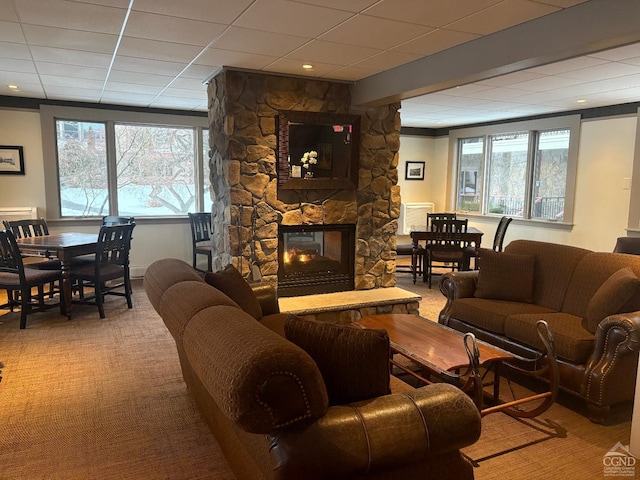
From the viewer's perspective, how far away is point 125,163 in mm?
6727

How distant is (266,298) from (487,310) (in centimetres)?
169


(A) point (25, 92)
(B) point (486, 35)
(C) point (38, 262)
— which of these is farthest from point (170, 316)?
(A) point (25, 92)

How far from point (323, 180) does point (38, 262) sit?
3.20 meters

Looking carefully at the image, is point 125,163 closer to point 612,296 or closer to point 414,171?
point 414,171

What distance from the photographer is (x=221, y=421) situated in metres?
2.13

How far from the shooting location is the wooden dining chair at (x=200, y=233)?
6.72m

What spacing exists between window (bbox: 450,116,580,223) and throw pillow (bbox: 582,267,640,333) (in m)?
4.12

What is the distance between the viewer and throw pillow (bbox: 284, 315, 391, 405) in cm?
169

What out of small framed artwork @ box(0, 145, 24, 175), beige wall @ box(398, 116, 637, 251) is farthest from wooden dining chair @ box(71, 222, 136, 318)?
beige wall @ box(398, 116, 637, 251)

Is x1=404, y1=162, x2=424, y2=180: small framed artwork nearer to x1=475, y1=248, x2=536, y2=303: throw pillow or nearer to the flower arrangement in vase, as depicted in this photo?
the flower arrangement in vase

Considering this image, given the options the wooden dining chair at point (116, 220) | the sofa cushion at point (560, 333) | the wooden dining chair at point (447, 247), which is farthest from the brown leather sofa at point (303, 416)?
the wooden dining chair at point (447, 247)

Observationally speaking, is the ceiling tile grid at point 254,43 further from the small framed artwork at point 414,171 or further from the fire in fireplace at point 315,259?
the small framed artwork at point 414,171

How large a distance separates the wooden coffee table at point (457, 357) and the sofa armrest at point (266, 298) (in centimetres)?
64

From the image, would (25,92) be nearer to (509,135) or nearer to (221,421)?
(221,421)
